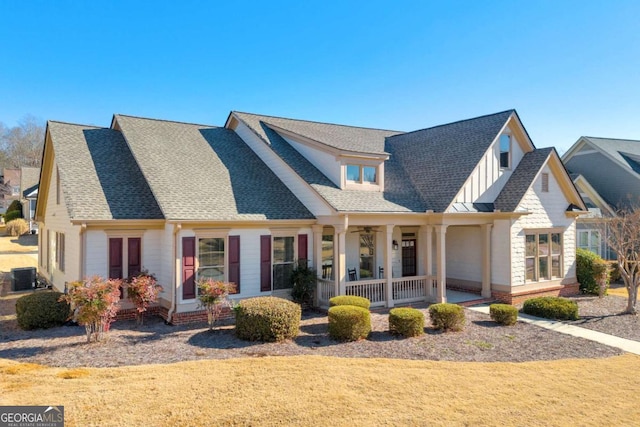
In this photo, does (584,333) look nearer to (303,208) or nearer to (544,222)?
(544,222)

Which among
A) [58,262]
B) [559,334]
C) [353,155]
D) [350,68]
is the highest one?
[350,68]

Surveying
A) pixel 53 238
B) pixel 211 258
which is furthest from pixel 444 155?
pixel 53 238

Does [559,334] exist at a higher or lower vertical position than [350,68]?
lower

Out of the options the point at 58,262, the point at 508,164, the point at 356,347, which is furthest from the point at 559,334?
the point at 58,262

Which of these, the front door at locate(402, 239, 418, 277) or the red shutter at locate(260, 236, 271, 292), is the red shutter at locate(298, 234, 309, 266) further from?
the front door at locate(402, 239, 418, 277)

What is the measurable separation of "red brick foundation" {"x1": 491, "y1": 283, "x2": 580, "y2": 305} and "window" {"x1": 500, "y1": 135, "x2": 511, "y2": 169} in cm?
559

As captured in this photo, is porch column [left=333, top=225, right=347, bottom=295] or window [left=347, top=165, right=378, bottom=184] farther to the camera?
window [left=347, top=165, right=378, bottom=184]

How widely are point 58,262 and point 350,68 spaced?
1621cm

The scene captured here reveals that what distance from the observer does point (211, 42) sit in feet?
63.7

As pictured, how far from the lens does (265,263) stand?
14484 millimetres

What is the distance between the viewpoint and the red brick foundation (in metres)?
16.6

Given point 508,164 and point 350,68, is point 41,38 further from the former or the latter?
point 508,164

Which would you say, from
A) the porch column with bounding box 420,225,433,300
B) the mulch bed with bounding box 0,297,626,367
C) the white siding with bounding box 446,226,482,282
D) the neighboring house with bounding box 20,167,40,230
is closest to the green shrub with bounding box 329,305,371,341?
the mulch bed with bounding box 0,297,626,367

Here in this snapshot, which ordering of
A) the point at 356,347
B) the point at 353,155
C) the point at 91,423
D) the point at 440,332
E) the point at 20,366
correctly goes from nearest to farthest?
1. the point at 91,423
2. the point at 20,366
3. the point at 356,347
4. the point at 440,332
5. the point at 353,155
